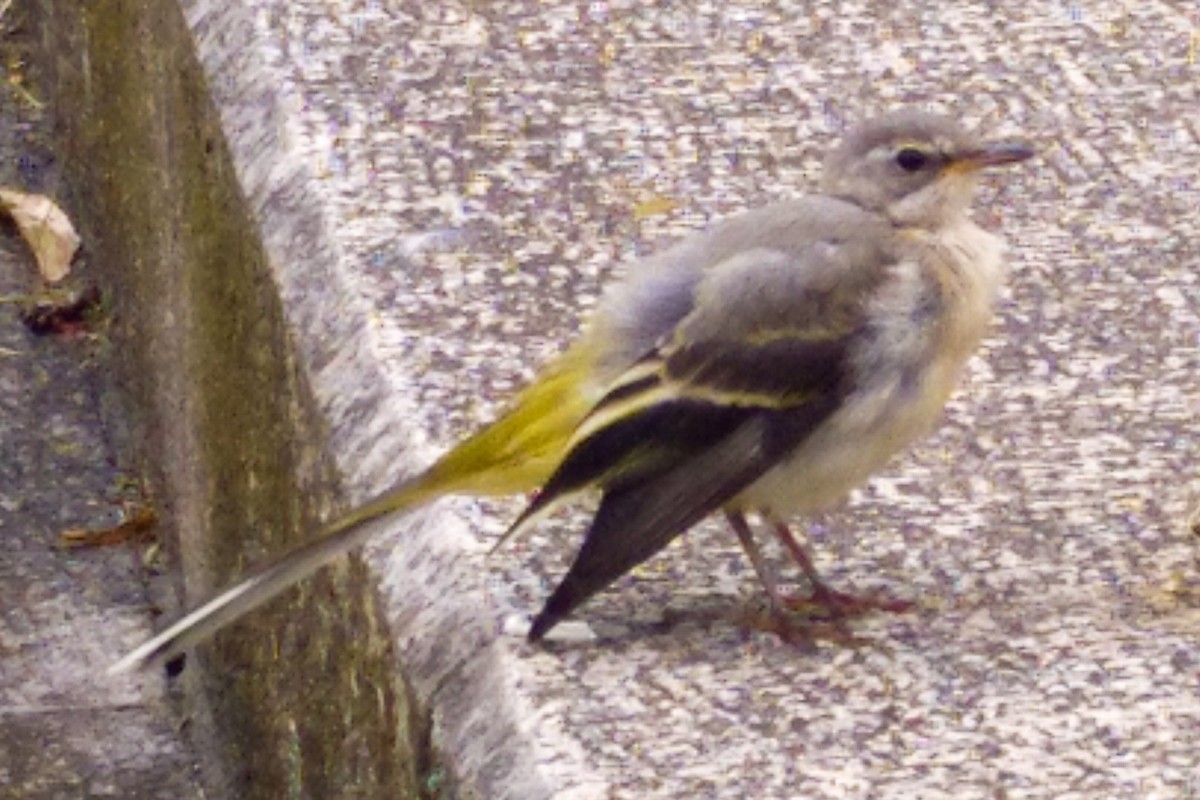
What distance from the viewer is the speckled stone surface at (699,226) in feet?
11.9

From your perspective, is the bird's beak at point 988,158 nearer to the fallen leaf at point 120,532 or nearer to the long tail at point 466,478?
the long tail at point 466,478

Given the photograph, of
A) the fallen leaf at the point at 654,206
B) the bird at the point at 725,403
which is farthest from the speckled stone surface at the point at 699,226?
the bird at the point at 725,403

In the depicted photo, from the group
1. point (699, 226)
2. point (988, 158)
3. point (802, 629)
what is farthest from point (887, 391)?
point (699, 226)

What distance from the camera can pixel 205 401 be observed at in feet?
17.5

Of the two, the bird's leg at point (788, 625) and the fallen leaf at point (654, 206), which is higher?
the fallen leaf at point (654, 206)

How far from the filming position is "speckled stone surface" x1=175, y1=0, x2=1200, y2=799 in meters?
3.62

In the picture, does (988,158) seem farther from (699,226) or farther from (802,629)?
(802,629)

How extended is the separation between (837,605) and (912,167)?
72 centimetres

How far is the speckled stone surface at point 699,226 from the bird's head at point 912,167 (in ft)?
1.28

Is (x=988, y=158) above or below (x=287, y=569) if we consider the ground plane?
above

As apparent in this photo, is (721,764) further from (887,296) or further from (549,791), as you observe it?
(887,296)

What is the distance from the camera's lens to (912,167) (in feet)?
13.8

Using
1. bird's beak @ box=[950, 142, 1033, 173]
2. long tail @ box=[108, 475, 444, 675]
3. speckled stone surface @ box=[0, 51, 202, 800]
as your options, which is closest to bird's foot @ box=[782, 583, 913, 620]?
long tail @ box=[108, 475, 444, 675]

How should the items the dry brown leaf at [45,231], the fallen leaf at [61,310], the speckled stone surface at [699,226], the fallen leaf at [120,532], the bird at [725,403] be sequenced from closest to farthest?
the speckled stone surface at [699,226] → the bird at [725,403] → the fallen leaf at [120,532] → the fallen leaf at [61,310] → the dry brown leaf at [45,231]
